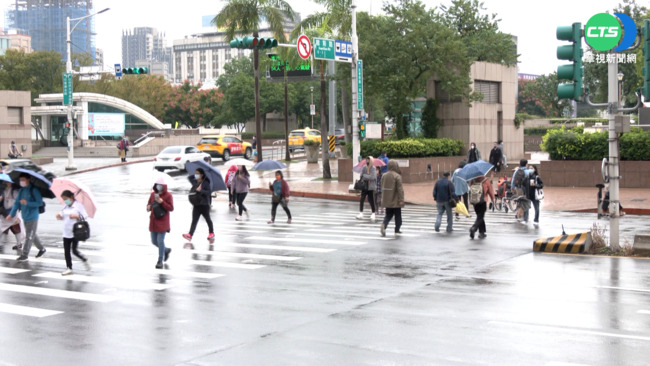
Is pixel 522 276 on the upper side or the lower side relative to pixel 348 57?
lower

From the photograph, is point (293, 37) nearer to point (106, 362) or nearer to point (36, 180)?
point (36, 180)

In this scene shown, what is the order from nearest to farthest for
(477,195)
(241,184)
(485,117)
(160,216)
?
(160,216) → (477,195) → (241,184) → (485,117)

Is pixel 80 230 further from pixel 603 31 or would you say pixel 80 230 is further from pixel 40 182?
pixel 603 31

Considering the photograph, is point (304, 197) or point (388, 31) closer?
point (304, 197)

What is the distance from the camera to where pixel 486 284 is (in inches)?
467

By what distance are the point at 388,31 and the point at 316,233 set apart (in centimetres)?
2050

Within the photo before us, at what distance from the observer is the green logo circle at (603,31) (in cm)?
1422

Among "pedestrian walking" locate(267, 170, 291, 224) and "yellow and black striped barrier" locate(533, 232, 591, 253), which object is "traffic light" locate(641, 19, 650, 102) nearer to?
"yellow and black striped barrier" locate(533, 232, 591, 253)

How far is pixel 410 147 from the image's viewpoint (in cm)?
3556

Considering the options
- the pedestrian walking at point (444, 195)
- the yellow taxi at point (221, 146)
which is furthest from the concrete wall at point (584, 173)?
the yellow taxi at point (221, 146)

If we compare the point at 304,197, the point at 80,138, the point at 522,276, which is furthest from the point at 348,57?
the point at 80,138

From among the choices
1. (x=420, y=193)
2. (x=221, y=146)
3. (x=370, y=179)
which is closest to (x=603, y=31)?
(x=370, y=179)

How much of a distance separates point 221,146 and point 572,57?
3899 centimetres

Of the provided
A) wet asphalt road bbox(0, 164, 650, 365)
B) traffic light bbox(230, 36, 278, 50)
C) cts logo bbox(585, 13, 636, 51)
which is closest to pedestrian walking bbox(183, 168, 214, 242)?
wet asphalt road bbox(0, 164, 650, 365)
